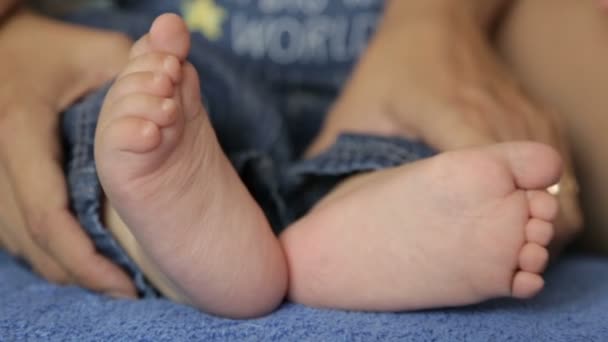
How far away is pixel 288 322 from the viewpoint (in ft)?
1.56

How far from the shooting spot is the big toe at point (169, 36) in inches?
18.1

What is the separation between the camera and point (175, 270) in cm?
48

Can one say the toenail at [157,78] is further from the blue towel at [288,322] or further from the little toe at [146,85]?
the blue towel at [288,322]

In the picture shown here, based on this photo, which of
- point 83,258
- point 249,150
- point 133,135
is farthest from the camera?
point 249,150

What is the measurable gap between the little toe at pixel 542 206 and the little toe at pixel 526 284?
4cm

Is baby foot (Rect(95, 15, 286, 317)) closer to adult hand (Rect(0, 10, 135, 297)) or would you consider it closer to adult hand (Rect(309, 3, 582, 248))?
adult hand (Rect(0, 10, 135, 297))

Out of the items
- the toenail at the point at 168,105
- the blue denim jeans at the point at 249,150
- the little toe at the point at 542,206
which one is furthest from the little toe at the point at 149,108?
the little toe at the point at 542,206

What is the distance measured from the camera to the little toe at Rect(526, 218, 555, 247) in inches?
18.4

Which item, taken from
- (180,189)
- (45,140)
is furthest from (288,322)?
(45,140)

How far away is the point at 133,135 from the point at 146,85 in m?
0.04

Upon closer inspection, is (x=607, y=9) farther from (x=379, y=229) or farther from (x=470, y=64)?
(x=379, y=229)

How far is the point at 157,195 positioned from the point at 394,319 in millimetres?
175

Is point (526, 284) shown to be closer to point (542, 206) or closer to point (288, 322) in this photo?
point (542, 206)

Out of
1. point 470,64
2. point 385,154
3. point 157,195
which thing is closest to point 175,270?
point 157,195
